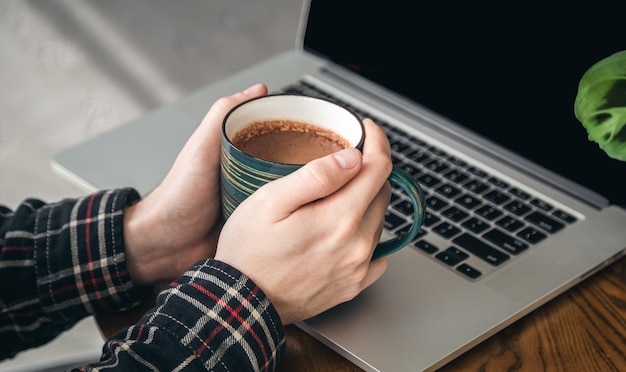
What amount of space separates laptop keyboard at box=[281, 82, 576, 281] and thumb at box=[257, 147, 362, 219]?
0.63 feet

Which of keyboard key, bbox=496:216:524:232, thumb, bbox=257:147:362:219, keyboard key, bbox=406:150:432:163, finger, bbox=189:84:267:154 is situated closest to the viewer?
thumb, bbox=257:147:362:219

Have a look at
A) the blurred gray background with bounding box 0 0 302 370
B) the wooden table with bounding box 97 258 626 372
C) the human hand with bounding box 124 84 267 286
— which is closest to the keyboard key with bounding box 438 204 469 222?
the wooden table with bounding box 97 258 626 372

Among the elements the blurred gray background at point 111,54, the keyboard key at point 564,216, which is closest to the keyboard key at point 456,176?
the keyboard key at point 564,216

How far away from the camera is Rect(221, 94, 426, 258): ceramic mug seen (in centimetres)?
55

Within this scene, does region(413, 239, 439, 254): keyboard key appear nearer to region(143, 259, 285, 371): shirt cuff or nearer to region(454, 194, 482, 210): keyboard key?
region(454, 194, 482, 210): keyboard key

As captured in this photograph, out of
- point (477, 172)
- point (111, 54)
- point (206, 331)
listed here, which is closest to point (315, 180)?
point (206, 331)

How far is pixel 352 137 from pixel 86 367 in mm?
268

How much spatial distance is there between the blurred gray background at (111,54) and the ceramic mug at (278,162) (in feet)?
3.86

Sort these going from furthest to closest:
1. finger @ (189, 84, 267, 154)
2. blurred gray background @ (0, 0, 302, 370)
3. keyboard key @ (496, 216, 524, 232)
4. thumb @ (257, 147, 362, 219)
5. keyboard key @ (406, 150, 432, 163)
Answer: blurred gray background @ (0, 0, 302, 370) → keyboard key @ (406, 150, 432, 163) → keyboard key @ (496, 216, 524, 232) → finger @ (189, 84, 267, 154) → thumb @ (257, 147, 362, 219)

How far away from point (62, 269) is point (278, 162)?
8.9 inches

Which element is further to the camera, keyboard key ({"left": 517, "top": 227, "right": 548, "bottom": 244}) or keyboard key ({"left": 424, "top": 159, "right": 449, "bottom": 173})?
keyboard key ({"left": 424, "top": 159, "right": 449, "bottom": 173})

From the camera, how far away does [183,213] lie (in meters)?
0.67

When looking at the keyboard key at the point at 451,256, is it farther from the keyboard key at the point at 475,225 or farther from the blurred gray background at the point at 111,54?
the blurred gray background at the point at 111,54

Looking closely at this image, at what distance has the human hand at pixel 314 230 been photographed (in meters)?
0.54
